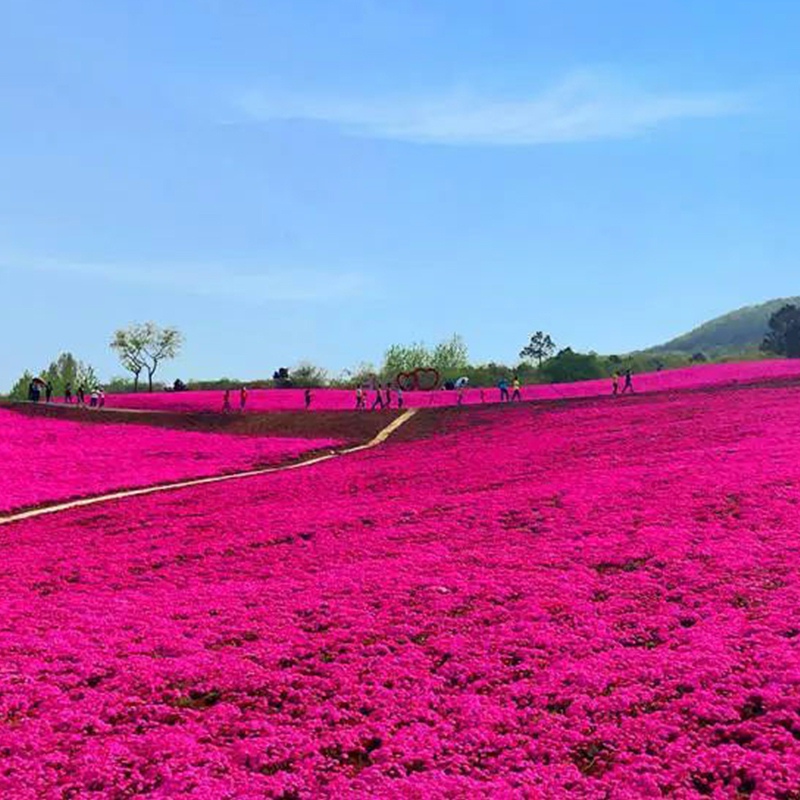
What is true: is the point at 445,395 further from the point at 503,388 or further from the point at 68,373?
the point at 68,373

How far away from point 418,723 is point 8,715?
6.01 meters

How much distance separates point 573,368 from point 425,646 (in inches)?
3757

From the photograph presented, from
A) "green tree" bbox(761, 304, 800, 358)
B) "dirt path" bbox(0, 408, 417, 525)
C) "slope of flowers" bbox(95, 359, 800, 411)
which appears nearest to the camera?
"dirt path" bbox(0, 408, 417, 525)

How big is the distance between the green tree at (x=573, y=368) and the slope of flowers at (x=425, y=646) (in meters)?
79.0

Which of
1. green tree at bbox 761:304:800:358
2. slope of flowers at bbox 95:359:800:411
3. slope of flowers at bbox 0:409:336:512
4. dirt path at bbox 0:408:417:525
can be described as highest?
green tree at bbox 761:304:800:358

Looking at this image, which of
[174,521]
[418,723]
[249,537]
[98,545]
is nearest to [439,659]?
[418,723]

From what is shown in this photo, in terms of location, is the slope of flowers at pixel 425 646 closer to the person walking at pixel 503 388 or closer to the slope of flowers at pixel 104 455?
the slope of flowers at pixel 104 455

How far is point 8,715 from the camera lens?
12688 mm

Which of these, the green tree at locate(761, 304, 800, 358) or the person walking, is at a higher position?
the green tree at locate(761, 304, 800, 358)

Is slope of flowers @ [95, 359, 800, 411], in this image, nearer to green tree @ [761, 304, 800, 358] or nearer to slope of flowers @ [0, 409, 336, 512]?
slope of flowers @ [0, 409, 336, 512]

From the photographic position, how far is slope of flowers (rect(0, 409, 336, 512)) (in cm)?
3806

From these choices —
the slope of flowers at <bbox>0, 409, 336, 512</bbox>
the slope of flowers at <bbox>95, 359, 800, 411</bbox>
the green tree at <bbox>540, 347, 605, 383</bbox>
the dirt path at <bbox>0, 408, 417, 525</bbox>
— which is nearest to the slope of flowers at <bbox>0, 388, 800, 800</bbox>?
the dirt path at <bbox>0, 408, 417, 525</bbox>

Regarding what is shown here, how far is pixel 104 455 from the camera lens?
46938 millimetres

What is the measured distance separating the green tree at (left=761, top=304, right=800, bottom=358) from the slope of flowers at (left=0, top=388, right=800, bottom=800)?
274 feet
